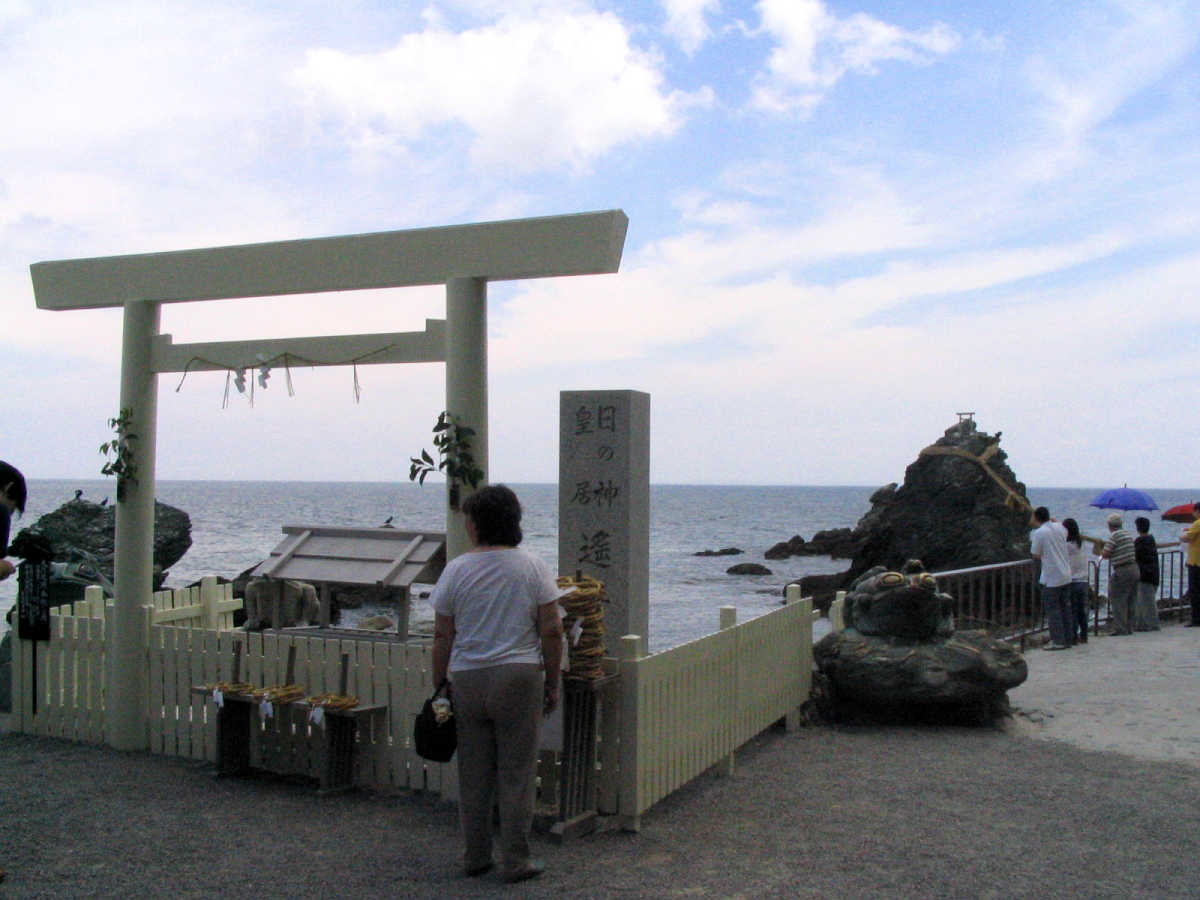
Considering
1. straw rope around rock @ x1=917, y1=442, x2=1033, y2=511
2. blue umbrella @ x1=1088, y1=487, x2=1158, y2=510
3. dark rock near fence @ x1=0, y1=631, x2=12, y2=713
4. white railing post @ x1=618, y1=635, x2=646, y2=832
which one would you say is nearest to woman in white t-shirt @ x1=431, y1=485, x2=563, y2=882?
white railing post @ x1=618, y1=635, x2=646, y2=832

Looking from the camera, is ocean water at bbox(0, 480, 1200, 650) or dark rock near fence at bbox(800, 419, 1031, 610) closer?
dark rock near fence at bbox(800, 419, 1031, 610)

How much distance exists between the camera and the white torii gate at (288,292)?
6402 mm

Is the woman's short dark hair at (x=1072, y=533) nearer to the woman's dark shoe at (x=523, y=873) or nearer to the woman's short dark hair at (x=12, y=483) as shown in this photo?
the woman's dark shoe at (x=523, y=873)

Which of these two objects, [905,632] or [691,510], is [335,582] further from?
[691,510]

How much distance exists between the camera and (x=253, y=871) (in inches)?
203

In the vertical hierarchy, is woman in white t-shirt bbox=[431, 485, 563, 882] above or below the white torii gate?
below

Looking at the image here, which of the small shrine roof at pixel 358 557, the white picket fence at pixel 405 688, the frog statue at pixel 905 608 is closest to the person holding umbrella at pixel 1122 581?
the frog statue at pixel 905 608

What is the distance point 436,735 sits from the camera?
4910 mm

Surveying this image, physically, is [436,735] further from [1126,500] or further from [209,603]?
[1126,500]

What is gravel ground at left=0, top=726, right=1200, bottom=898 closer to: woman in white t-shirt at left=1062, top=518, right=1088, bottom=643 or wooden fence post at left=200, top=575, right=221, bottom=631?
wooden fence post at left=200, top=575, right=221, bottom=631

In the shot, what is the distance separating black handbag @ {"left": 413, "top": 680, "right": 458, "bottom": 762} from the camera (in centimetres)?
491

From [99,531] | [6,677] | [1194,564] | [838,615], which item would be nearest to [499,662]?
[838,615]

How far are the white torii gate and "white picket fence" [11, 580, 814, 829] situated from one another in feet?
1.07

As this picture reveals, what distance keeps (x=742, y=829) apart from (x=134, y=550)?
481 cm
